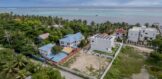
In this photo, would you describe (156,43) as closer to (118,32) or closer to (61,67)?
(118,32)

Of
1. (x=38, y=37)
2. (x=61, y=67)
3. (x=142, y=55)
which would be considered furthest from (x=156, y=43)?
(x=38, y=37)

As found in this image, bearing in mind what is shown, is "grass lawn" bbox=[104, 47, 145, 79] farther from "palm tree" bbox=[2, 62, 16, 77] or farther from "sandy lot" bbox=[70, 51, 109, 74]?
"palm tree" bbox=[2, 62, 16, 77]

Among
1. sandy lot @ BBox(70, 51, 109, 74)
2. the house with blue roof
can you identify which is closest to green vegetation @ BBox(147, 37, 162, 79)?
sandy lot @ BBox(70, 51, 109, 74)

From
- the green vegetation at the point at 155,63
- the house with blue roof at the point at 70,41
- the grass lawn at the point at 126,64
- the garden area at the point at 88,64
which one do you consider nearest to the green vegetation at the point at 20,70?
the garden area at the point at 88,64

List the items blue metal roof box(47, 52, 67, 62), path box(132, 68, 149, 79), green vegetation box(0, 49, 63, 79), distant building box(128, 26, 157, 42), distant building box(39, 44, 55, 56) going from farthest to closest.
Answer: distant building box(128, 26, 157, 42), distant building box(39, 44, 55, 56), blue metal roof box(47, 52, 67, 62), path box(132, 68, 149, 79), green vegetation box(0, 49, 63, 79)

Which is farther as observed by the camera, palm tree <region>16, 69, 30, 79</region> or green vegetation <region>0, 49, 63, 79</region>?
palm tree <region>16, 69, 30, 79</region>

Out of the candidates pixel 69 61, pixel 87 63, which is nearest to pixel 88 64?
pixel 87 63

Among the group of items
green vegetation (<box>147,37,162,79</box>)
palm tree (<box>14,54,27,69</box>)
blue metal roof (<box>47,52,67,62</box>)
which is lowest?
green vegetation (<box>147,37,162,79</box>)
